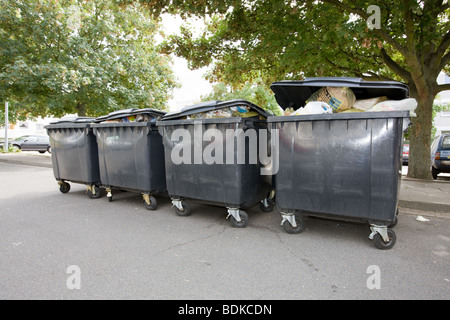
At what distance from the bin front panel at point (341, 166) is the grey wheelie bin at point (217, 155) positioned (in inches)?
19.9

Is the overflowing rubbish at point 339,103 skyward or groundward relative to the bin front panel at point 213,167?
skyward

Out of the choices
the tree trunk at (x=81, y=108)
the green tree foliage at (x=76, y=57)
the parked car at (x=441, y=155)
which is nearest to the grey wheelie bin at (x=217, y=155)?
the parked car at (x=441, y=155)

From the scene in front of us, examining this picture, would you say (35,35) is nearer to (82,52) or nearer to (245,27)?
(82,52)

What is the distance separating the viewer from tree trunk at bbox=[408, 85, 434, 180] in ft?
21.4

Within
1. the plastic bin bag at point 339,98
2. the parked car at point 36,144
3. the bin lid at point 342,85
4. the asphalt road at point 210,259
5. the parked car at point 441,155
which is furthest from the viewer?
the parked car at point 36,144

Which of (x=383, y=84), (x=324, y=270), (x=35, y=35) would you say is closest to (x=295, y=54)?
(x=383, y=84)

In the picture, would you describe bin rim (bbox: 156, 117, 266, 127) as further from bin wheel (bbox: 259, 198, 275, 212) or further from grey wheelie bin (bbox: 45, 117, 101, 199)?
grey wheelie bin (bbox: 45, 117, 101, 199)

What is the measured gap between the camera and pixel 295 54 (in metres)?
5.90

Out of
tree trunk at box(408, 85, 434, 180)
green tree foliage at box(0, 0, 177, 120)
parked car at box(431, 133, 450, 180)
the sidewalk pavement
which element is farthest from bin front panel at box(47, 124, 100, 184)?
parked car at box(431, 133, 450, 180)

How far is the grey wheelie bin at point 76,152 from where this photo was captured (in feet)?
17.6

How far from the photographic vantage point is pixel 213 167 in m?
3.85

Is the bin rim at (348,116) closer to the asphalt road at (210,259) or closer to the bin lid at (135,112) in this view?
the asphalt road at (210,259)

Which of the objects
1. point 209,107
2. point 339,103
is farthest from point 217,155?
point 339,103

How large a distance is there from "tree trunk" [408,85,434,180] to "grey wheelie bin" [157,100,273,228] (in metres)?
4.62
